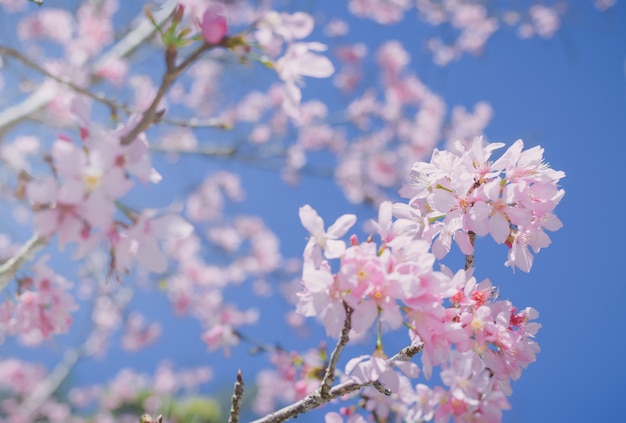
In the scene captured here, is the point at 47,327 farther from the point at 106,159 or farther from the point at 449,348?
the point at 449,348

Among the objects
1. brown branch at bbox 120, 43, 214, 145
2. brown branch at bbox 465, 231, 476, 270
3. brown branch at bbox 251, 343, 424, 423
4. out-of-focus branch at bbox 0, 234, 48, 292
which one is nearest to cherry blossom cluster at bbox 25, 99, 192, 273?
brown branch at bbox 120, 43, 214, 145

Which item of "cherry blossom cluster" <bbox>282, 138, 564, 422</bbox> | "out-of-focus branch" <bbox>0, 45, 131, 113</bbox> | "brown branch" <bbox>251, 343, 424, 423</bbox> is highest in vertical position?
"out-of-focus branch" <bbox>0, 45, 131, 113</bbox>

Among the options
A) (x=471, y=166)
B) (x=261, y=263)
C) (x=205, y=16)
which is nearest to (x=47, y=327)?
(x=205, y=16)

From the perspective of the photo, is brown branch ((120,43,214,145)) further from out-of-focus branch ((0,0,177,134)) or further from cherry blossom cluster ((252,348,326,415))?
out-of-focus branch ((0,0,177,134))

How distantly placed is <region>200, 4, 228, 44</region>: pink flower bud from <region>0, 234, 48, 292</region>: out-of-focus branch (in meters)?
0.66

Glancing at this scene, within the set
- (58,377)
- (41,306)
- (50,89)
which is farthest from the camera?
(58,377)

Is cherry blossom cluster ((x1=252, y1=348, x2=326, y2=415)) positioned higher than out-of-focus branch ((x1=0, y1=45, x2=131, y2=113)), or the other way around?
out-of-focus branch ((x1=0, y1=45, x2=131, y2=113))

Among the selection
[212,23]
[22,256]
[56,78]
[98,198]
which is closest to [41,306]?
[22,256]

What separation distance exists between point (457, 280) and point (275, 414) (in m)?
0.60

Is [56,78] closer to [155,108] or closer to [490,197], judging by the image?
[155,108]

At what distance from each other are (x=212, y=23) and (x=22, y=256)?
83cm

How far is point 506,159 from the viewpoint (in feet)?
3.67

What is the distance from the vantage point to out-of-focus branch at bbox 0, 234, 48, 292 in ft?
3.65

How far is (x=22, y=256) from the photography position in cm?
116
